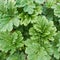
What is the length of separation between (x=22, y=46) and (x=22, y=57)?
0.16 meters

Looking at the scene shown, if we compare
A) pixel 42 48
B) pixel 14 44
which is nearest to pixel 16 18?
pixel 14 44

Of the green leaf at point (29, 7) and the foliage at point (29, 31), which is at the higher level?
the green leaf at point (29, 7)

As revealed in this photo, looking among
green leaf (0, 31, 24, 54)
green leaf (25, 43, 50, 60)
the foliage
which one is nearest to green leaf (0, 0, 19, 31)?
the foliage

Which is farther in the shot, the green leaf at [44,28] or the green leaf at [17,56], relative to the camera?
the green leaf at [17,56]

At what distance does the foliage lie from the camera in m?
2.88

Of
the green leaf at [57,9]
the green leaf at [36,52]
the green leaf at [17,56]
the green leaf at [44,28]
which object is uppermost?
the green leaf at [57,9]

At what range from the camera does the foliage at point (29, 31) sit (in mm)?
2875

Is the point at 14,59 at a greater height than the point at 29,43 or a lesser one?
lesser

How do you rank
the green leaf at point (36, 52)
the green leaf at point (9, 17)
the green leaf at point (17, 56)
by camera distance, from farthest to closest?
the green leaf at point (17, 56) < the green leaf at point (9, 17) < the green leaf at point (36, 52)

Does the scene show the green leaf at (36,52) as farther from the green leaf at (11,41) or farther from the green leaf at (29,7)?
the green leaf at (29,7)

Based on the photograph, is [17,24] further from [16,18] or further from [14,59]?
[14,59]

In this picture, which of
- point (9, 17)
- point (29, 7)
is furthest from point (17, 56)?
point (29, 7)

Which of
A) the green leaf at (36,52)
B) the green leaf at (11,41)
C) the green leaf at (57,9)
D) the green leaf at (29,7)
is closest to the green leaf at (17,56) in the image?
the green leaf at (11,41)

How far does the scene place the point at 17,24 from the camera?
292cm
